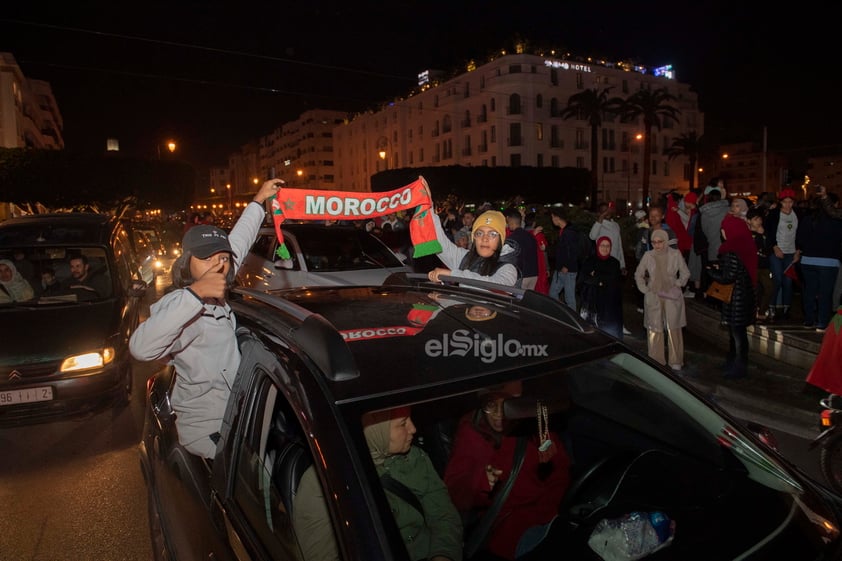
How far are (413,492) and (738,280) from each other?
5829 millimetres

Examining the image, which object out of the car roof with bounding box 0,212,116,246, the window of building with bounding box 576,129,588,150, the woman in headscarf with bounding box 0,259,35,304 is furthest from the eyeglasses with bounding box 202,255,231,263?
the window of building with bounding box 576,129,588,150

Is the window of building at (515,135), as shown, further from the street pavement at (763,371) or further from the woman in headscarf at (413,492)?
the woman in headscarf at (413,492)

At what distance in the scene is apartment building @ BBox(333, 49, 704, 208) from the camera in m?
68.8

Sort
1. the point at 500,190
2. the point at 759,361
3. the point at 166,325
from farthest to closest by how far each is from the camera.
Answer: the point at 500,190 → the point at 759,361 → the point at 166,325

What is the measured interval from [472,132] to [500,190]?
1835cm

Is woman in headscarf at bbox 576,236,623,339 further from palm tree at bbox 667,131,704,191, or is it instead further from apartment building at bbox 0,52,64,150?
palm tree at bbox 667,131,704,191

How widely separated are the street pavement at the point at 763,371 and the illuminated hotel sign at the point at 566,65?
64.8 metres

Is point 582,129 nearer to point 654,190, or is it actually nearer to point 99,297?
point 654,190

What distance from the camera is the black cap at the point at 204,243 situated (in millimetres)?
3041

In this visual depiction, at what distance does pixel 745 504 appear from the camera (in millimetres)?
2248

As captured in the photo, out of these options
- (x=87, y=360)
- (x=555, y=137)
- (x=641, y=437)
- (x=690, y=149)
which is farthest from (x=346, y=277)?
(x=690, y=149)

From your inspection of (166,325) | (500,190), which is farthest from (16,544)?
(500,190)

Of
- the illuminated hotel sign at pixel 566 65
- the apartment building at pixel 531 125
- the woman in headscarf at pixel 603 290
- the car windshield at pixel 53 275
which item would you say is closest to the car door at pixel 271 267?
the car windshield at pixel 53 275

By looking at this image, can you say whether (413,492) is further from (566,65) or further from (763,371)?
(566,65)
